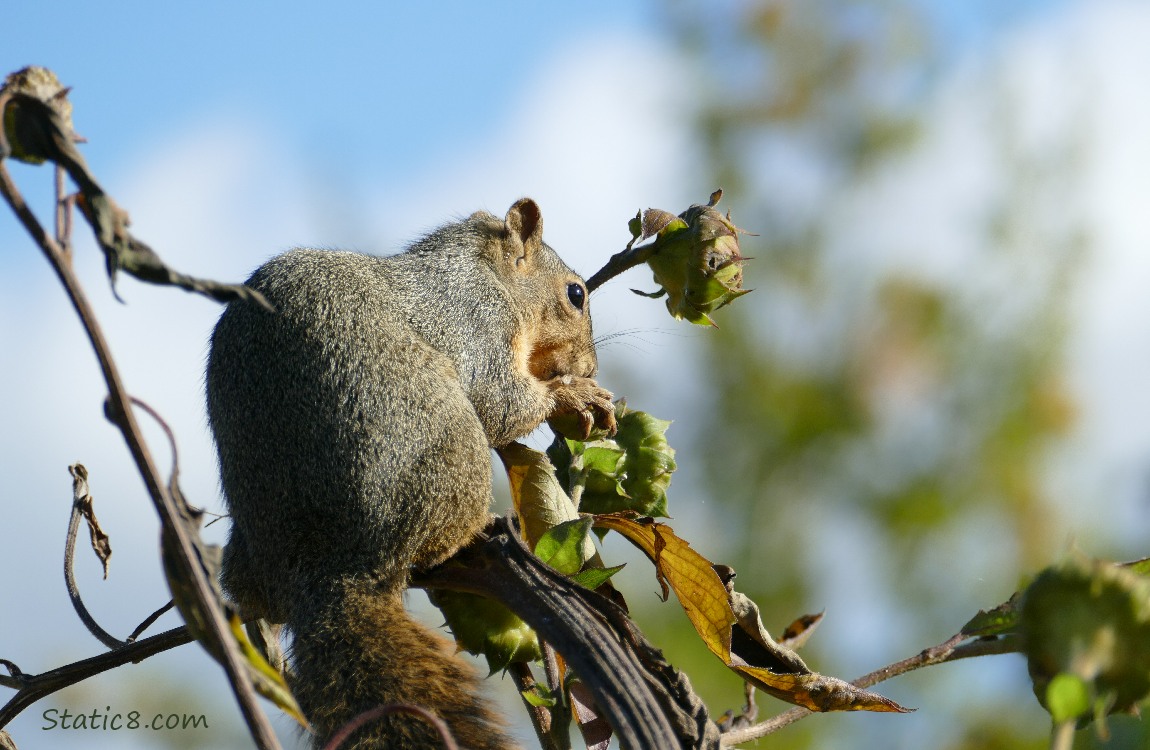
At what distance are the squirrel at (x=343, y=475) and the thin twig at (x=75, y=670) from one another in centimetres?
29

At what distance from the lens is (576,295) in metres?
3.12

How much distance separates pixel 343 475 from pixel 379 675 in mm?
356

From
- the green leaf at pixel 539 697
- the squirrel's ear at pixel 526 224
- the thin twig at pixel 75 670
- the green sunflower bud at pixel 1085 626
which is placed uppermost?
the squirrel's ear at pixel 526 224

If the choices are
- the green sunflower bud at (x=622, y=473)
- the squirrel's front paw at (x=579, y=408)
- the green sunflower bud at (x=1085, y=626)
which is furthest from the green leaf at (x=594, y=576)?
the green sunflower bud at (x=1085, y=626)

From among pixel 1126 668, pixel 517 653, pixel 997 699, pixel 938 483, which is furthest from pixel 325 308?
pixel 938 483

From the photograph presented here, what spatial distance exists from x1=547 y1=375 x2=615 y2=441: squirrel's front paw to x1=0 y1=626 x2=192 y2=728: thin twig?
0.70 m

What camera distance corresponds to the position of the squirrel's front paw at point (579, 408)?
6.70ft

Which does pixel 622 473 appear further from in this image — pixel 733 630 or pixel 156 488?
pixel 156 488

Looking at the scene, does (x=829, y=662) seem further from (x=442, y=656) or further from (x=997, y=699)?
(x=442, y=656)

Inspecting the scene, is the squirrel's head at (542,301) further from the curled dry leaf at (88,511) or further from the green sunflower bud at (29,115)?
the green sunflower bud at (29,115)

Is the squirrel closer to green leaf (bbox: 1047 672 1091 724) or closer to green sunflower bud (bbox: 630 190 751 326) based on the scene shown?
green sunflower bud (bbox: 630 190 751 326)

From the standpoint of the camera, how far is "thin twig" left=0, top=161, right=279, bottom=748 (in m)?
0.69

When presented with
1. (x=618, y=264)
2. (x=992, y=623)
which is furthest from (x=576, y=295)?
(x=992, y=623)

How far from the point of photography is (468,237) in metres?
2.95
